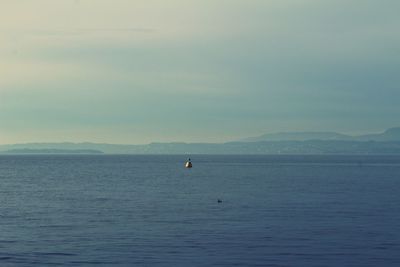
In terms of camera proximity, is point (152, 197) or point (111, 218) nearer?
point (111, 218)

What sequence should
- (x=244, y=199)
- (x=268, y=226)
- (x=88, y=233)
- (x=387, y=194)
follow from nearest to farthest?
(x=88, y=233), (x=268, y=226), (x=244, y=199), (x=387, y=194)

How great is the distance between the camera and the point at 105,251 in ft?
152

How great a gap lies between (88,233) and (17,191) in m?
55.2

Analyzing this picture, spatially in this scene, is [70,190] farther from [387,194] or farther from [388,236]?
[388,236]

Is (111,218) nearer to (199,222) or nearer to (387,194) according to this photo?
(199,222)

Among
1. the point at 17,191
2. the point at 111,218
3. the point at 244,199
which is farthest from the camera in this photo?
the point at 17,191

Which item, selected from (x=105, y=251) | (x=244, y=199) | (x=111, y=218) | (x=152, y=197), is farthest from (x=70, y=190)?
(x=105, y=251)

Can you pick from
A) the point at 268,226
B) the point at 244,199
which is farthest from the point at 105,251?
the point at 244,199

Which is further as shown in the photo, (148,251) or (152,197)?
(152,197)

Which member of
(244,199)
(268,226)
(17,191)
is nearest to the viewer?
(268,226)

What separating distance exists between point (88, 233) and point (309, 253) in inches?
761

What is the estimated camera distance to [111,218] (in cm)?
6519

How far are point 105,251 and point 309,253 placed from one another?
14204 millimetres

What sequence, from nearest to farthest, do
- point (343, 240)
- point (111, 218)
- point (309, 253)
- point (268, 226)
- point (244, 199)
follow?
point (309, 253)
point (343, 240)
point (268, 226)
point (111, 218)
point (244, 199)
